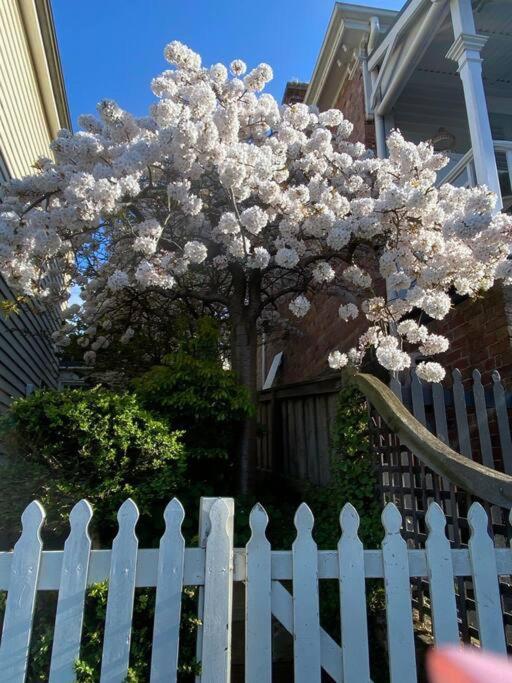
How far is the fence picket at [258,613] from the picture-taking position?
2.15 meters

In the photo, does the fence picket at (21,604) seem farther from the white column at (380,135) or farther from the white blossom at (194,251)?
the white column at (380,135)

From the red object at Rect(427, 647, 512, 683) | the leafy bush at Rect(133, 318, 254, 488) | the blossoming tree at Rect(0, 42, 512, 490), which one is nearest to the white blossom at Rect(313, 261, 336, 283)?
the blossoming tree at Rect(0, 42, 512, 490)

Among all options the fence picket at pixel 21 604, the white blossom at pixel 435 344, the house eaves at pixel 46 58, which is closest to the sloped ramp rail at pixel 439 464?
the white blossom at pixel 435 344

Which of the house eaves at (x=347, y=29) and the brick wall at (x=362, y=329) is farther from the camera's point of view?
the house eaves at (x=347, y=29)

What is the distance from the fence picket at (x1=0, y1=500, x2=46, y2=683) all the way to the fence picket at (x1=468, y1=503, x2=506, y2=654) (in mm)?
1936

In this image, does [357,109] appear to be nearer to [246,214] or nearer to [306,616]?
[246,214]

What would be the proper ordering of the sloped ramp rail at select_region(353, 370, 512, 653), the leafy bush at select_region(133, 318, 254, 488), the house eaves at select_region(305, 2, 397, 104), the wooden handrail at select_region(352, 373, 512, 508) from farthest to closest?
the house eaves at select_region(305, 2, 397, 104), the leafy bush at select_region(133, 318, 254, 488), the sloped ramp rail at select_region(353, 370, 512, 653), the wooden handrail at select_region(352, 373, 512, 508)

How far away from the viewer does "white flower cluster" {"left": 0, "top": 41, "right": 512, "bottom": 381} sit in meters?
4.34

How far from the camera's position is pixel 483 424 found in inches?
144

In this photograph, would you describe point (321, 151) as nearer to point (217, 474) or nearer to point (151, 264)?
point (151, 264)

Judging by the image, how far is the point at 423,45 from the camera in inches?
255

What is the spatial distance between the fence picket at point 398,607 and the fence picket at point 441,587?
0.37ft

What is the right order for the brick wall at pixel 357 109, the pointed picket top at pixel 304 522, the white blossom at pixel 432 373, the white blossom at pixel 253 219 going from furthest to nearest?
the brick wall at pixel 357 109 → the white blossom at pixel 253 219 → the white blossom at pixel 432 373 → the pointed picket top at pixel 304 522

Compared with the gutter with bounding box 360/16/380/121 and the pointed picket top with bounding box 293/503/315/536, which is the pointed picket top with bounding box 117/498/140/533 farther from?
the gutter with bounding box 360/16/380/121
